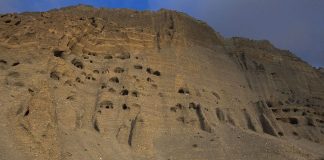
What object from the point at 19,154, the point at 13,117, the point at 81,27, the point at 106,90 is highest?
the point at 81,27

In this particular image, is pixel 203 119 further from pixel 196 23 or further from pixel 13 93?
pixel 196 23

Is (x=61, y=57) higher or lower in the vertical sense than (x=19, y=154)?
higher

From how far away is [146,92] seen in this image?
43.7m

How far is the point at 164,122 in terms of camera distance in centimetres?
4047

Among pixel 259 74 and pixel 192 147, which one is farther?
pixel 259 74

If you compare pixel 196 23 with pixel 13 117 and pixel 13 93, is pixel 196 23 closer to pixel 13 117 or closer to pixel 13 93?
pixel 13 93

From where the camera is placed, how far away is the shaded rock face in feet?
104

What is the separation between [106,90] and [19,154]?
1900cm

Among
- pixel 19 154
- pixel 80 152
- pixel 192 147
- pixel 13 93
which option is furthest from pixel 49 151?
pixel 192 147

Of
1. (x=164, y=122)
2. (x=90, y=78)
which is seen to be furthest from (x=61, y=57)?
(x=164, y=122)

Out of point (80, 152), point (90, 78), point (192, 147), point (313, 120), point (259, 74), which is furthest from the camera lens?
point (259, 74)

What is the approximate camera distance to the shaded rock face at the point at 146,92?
3170 cm

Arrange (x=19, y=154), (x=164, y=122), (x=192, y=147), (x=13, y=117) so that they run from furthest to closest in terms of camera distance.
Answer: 1. (x=164, y=122)
2. (x=192, y=147)
3. (x=13, y=117)
4. (x=19, y=154)

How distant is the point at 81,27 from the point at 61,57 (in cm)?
583
